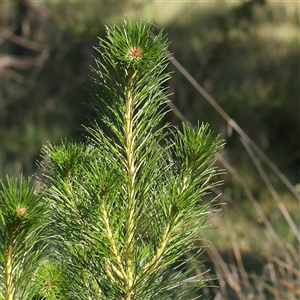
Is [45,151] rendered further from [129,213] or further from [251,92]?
[251,92]

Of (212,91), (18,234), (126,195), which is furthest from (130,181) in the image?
(212,91)

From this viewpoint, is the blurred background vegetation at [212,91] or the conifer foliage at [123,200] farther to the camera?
the blurred background vegetation at [212,91]

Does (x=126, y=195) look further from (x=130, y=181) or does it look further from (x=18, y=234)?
(x=18, y=234)

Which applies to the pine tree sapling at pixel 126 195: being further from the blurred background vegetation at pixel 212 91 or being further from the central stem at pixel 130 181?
the blurred background vegetation at pixel 212 91

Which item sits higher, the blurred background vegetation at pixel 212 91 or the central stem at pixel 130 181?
the blurred background vegetation at pixel 212 91

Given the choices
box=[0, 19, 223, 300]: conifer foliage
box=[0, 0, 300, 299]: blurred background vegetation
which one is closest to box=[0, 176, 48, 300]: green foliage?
box=[0, 19, 223, 300]: conifer foliage

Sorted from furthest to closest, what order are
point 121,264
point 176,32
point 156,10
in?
1. point 156,10
2. point 176,32
3. point 121,264

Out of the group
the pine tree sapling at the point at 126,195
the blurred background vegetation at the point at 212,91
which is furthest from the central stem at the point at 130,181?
the blurred background vegetation at the point at 212,91

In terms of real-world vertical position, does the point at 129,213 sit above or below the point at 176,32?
below

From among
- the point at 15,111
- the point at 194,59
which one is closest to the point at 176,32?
the point at 194,59

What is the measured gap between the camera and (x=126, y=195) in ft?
1.99

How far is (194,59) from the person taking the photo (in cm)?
418

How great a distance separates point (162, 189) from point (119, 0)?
13.4 feet

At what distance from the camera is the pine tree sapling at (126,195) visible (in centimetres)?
58
